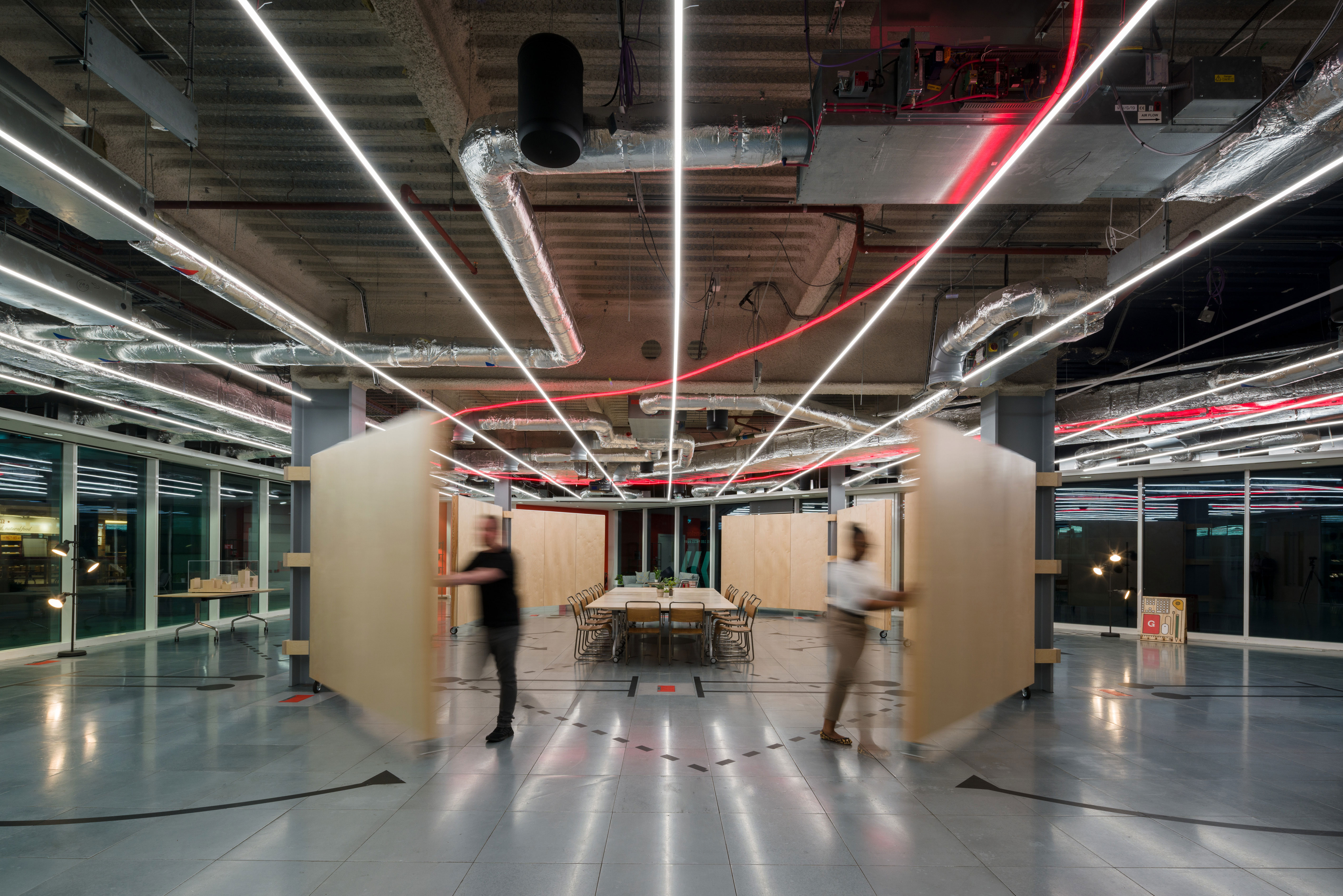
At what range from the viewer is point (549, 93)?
2729 mm

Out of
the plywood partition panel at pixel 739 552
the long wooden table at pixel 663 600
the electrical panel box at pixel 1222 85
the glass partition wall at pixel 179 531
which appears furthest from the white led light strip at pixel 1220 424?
Answer: the glass partition wall at pixel 179 531

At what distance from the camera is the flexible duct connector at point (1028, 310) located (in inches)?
188

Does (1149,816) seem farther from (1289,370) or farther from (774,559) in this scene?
(774,559)

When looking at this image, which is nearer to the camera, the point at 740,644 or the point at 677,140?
the point at 677,140

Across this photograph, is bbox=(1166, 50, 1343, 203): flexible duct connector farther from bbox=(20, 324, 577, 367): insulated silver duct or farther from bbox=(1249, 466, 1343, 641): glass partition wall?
bbox=(1249, 466, 1343, 641): glass partition wall

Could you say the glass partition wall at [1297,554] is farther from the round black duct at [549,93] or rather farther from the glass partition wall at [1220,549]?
the round black duct at [549,93]

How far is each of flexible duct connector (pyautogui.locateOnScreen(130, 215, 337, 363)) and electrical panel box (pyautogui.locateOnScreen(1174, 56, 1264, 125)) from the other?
5.09m

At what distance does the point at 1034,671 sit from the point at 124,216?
813 cm

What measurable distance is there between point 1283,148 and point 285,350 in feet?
22.0

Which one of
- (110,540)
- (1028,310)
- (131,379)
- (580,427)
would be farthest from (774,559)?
(110,540)

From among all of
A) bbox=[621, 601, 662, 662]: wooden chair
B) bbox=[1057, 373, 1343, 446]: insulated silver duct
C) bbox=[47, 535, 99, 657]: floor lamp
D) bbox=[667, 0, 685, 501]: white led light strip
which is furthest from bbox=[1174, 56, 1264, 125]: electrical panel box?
bbox=[47, 535, 99, 657]: floor lamp

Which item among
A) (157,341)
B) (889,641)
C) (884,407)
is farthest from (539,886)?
(889,641)

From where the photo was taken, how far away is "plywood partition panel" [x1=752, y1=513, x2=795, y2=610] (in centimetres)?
1463

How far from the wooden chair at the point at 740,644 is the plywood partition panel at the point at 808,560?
12.4 feet
